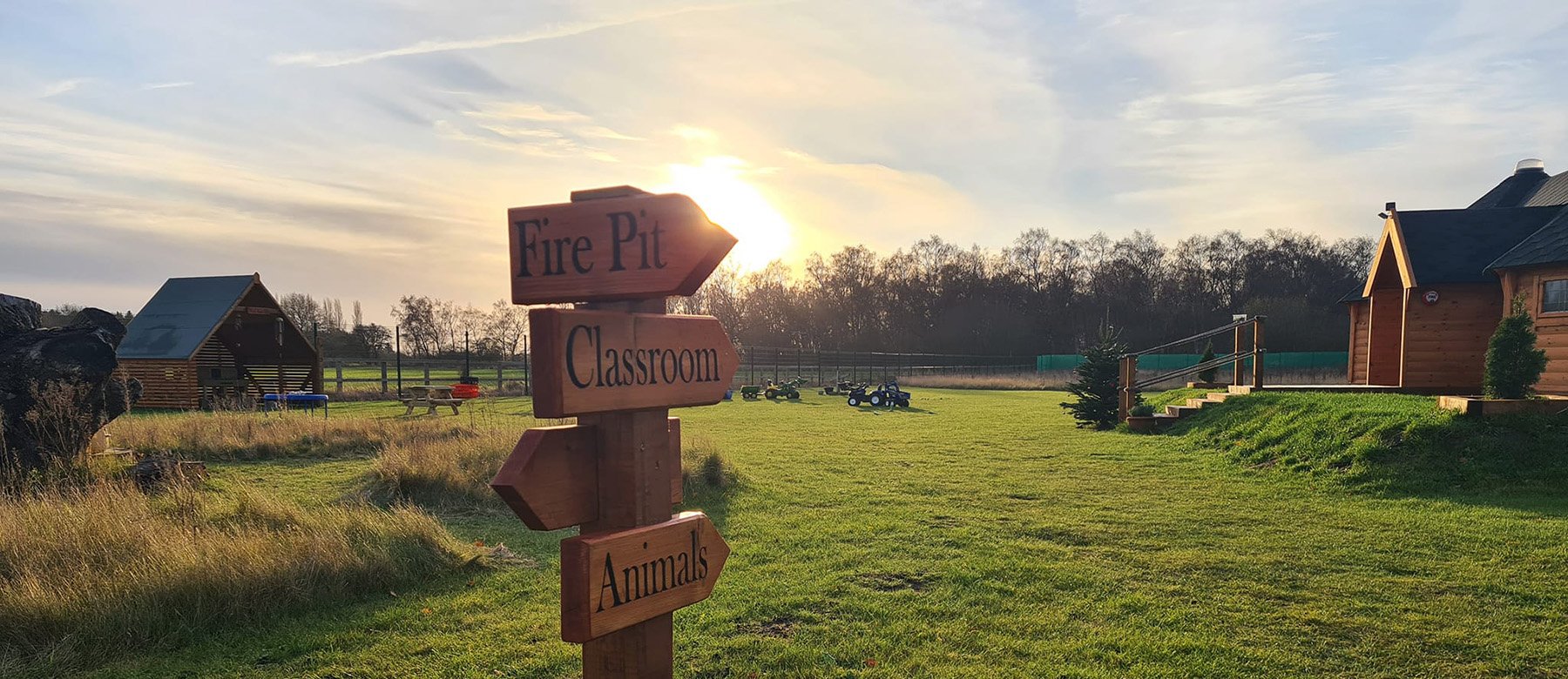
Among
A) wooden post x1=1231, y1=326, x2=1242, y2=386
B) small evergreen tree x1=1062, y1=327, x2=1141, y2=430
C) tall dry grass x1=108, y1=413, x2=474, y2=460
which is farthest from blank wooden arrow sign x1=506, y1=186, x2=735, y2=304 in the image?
small evergreen tree x1=1062, y1=327, x2=1141, y2=430

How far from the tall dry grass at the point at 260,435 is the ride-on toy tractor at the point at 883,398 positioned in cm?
1370

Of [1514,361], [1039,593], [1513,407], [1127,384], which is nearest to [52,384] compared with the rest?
[1039,593]

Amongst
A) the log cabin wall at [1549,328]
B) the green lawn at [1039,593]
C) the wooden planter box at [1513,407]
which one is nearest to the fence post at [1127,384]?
the log cabin wall at [1549,328]

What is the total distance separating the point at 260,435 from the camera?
40.0ft

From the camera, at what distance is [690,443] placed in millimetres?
10203

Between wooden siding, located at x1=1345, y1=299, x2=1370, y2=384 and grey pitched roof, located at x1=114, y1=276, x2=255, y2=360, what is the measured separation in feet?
103

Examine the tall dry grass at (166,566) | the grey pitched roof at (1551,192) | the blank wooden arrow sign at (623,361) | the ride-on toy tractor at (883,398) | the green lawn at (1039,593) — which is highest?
the grey pitched roof at (1551,192)

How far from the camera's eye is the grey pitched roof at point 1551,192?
1698cm

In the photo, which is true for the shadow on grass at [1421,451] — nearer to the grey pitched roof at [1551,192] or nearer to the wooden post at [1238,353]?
the wooden post at [1238,353]

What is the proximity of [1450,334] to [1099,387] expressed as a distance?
6.18m

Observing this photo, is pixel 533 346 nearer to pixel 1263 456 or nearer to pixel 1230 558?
pixel 1230 558

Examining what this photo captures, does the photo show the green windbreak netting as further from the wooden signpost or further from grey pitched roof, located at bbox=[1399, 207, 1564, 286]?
the wooden signpost

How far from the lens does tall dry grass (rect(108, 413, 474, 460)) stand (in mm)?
11484

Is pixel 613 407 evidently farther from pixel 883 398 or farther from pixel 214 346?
pixel 214 346
